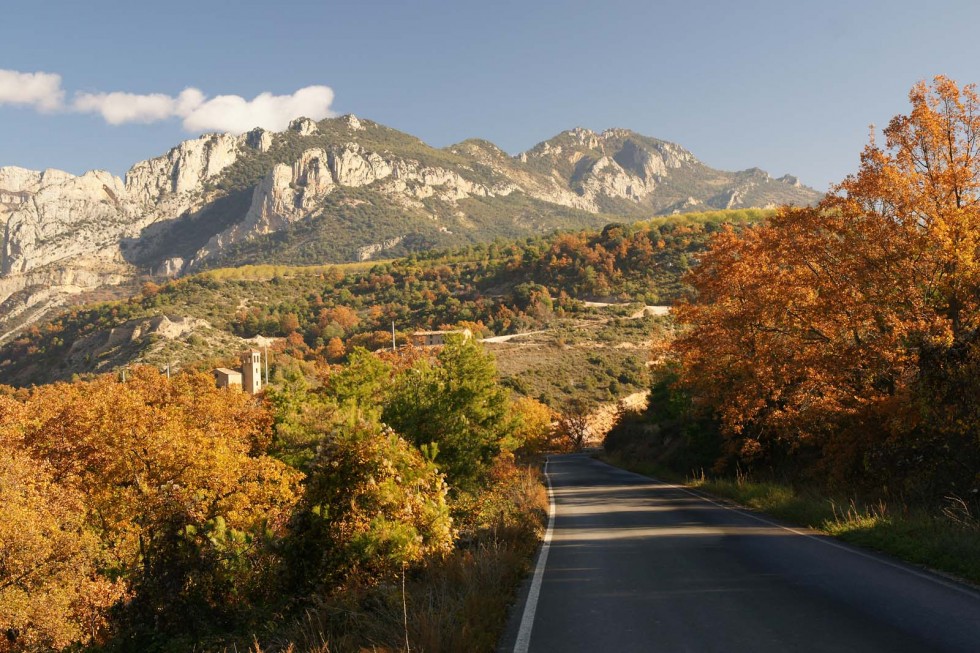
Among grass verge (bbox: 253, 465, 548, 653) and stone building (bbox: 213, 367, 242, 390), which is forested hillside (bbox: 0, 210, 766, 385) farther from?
grass verge (bbox: 253, 465, 548, 653)

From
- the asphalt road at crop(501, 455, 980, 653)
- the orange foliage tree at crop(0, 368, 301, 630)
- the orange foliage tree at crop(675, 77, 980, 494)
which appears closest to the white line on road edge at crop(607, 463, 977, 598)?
the asphalt road at crop(501, 455, 980, 653)

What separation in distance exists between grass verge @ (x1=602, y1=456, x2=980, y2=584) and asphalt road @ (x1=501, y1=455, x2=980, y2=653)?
403mm

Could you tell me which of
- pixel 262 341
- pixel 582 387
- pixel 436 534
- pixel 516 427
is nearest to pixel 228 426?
pixel 516 427

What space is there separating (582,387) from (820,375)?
63.6 metres

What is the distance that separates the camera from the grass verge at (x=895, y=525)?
8320 millimetres

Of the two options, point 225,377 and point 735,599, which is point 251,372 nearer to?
point 225,377

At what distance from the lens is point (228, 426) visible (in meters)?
35.8

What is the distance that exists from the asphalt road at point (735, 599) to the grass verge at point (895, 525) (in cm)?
40

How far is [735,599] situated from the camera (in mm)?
7266

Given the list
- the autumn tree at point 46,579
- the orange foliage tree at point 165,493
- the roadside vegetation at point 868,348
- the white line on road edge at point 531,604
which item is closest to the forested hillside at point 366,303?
the orange foliage tree at point 165,493

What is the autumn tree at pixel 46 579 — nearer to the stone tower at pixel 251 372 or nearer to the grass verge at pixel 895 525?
the grass verge at pixel 895 525

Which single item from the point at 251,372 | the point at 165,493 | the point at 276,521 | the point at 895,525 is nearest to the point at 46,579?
the point at 165,493

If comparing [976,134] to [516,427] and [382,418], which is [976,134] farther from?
[382,418]

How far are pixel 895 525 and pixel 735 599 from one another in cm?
485
